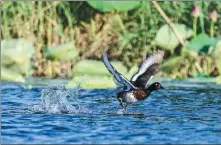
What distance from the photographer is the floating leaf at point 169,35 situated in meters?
11.3

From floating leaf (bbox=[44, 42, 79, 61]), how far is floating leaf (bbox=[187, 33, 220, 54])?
1.62 meters

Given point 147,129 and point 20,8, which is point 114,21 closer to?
point 20,8

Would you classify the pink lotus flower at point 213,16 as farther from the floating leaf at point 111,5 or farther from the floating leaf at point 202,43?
the floating leaf at point 111,5

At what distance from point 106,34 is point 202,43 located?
1.56 metres

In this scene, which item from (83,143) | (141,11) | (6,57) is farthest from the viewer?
(141,11)

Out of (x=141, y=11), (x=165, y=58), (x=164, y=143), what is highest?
(x=141, y=11)

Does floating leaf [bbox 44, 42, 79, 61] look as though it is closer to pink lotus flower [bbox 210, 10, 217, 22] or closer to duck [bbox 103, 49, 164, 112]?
pink lotus flower [bbox 210, 10, 217, 22]

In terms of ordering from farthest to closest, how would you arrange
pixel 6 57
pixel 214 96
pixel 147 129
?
pixel 6 57
pixel 214 96
pixel 147 129

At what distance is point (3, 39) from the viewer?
37.7 feet

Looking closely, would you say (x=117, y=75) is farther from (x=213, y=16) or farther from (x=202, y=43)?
(x=213, y=16)

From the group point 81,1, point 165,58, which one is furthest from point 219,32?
point 81,1

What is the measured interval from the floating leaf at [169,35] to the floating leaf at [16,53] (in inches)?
72.2

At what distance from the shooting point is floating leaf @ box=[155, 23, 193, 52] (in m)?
11.3

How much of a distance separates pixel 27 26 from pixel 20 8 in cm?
30
